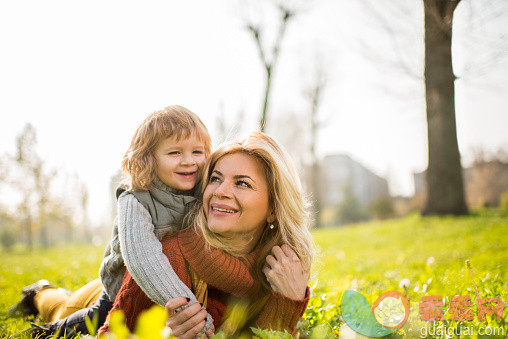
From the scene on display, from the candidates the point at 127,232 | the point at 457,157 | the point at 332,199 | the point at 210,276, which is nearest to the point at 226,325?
the point at 210,276

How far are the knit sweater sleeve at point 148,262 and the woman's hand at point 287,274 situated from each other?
489 mm

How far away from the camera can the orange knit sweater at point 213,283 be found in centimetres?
211

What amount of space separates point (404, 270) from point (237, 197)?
3.40 m

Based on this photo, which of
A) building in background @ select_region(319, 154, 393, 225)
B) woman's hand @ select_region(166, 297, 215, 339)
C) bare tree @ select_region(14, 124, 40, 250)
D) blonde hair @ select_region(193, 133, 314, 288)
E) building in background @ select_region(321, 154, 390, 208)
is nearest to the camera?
woman's hand @ select_region(166, 297, 215, 339)

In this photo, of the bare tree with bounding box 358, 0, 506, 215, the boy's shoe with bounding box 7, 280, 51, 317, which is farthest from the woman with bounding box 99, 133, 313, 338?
the bare tree with bounding box 358, 0, 506, 215

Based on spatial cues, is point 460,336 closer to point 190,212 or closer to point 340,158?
→ point 190,212

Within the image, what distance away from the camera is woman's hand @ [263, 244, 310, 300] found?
2152mm

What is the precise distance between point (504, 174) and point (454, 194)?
4032 centimetres

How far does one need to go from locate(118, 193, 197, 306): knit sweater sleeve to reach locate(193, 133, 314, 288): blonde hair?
0.33 meters

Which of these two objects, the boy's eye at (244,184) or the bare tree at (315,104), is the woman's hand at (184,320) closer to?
the boy's eye at (244,184)

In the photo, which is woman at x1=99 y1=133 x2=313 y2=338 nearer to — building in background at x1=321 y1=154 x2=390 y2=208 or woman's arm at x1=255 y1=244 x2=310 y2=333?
woman's arm at x1=255 y1=244 x2=310 y2=333

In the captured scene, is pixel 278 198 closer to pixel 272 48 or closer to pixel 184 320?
pixel 184 320

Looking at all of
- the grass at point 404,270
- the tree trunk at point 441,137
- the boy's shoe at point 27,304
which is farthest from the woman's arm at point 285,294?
the tree trunk at point 441,137

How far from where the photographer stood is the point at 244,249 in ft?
8.29
